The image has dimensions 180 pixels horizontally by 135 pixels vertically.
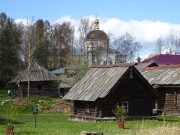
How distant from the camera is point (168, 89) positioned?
4216cm

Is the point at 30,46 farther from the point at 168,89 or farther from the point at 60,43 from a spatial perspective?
the point at 60,43

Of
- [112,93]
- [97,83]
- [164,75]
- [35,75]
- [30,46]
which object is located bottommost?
[112,93]

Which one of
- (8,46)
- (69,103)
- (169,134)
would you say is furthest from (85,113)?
(8,46)

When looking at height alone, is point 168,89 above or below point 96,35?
below

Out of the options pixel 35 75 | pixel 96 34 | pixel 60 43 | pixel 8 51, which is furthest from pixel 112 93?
pixel 60 43

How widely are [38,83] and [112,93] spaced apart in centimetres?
3093

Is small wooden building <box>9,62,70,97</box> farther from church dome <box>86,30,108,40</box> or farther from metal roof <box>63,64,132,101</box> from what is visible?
metal roof <box>63,64,132,101</box>

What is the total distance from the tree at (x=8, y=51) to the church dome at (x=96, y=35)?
531 inches

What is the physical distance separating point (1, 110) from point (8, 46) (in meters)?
39.9

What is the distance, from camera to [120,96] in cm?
3569

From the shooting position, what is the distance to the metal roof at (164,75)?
41.5 m

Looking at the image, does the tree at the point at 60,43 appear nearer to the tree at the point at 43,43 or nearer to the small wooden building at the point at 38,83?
the tree at the point at 43,43

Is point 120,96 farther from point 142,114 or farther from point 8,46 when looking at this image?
point 8,46

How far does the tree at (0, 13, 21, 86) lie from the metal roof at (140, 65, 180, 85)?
37.2 m
